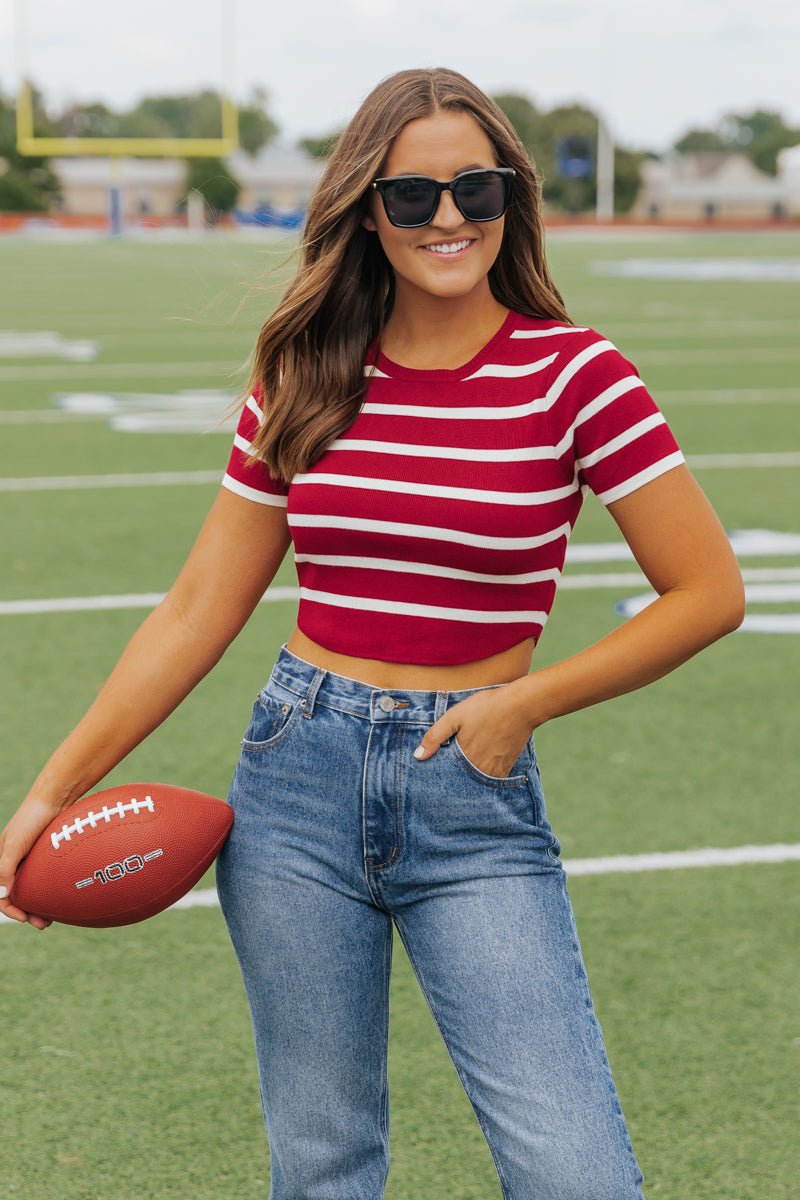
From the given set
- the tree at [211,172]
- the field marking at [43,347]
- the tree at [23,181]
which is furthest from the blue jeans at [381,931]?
the tree at [23,181]

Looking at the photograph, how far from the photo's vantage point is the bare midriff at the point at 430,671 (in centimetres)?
229

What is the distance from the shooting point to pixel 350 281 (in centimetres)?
248

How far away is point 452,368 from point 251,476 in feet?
1.07

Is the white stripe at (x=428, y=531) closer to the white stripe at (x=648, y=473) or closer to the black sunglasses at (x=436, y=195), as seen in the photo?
the white stripe at (x=648, y=473)

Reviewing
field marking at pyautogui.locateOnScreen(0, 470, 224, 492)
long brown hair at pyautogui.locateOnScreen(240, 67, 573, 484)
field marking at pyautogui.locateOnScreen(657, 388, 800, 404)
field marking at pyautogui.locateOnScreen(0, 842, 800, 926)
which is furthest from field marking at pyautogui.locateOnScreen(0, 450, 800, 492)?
long brown hair at pyautogui.locateOnScreen(240, 67, 573, 484)

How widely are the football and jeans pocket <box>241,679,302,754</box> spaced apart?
0.12 metres

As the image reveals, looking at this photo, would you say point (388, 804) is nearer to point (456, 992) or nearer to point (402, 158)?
point (456, 992)

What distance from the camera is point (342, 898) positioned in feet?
7.48

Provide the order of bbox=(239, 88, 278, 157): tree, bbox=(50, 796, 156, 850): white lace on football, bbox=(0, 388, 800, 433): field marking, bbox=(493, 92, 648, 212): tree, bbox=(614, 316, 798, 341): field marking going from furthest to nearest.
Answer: bbox=(239, 88, 278, 157): tree → bbox=(493, 92, 648, 212): tree → bbox=(614, 316, 798, 341): field marking → bbox=(0, 388, 800, 433): field marking → bbox=(50, 796, 156, 850): white lace on football

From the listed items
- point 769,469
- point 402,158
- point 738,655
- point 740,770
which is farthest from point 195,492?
point 402,158

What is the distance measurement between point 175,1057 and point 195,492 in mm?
6369

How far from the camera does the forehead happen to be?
2326mm

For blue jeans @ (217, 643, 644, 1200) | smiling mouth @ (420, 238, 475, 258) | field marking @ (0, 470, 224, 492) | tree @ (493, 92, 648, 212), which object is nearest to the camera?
blue jeans @ (217, 643, 644, 1200)

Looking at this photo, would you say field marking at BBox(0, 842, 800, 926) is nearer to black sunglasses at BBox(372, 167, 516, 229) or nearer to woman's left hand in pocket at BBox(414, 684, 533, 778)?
woman's left hand in pocket at BBox(414, 684, 533, 778)
